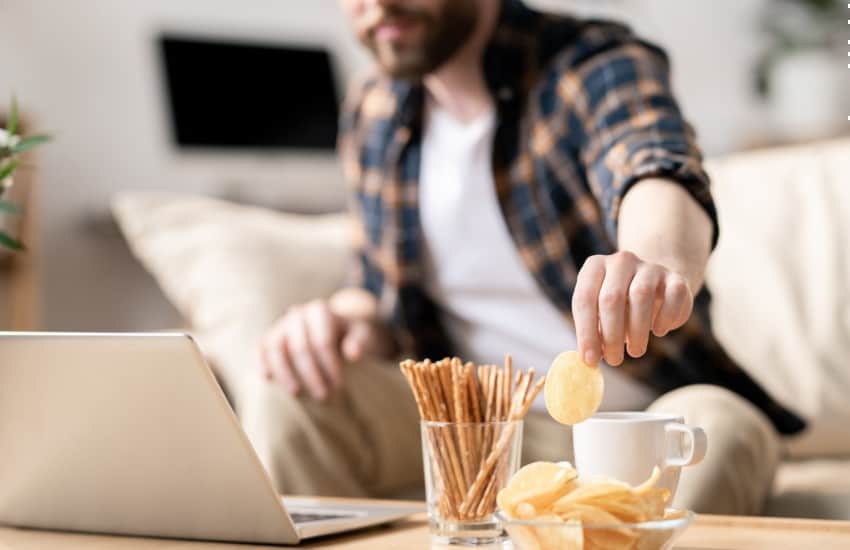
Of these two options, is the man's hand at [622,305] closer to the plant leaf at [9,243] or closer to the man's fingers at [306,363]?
the plant leaf at [9,243]

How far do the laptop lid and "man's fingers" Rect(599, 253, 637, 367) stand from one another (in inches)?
9.5

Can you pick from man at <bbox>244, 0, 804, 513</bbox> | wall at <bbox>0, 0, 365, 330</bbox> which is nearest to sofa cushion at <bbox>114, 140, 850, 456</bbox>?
man at <bbox>244, 0, 804, 513</bbox>

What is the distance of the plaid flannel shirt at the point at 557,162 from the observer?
1320 mm

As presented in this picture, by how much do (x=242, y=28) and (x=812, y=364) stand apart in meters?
2.85

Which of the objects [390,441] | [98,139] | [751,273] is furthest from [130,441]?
[98,139]

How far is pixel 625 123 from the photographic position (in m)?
1.28

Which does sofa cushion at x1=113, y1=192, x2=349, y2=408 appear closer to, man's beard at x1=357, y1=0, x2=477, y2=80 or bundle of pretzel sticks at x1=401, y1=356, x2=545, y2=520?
man's beard at x1=357, y1=0, x2=477, y2=80

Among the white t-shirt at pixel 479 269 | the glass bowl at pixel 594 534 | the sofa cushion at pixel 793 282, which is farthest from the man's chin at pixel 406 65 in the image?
the glass bowl at pixel 594 534

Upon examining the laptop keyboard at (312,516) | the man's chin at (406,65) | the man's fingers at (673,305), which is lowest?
the laptop keyboard at (312,516)

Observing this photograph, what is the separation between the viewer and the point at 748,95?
178 inches

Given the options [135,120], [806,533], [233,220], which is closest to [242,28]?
[135,120]

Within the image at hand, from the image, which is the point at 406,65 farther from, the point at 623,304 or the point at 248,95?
the point at 248,95

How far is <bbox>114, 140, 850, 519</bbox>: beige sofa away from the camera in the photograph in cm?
163

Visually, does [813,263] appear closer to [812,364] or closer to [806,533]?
[812,364]
